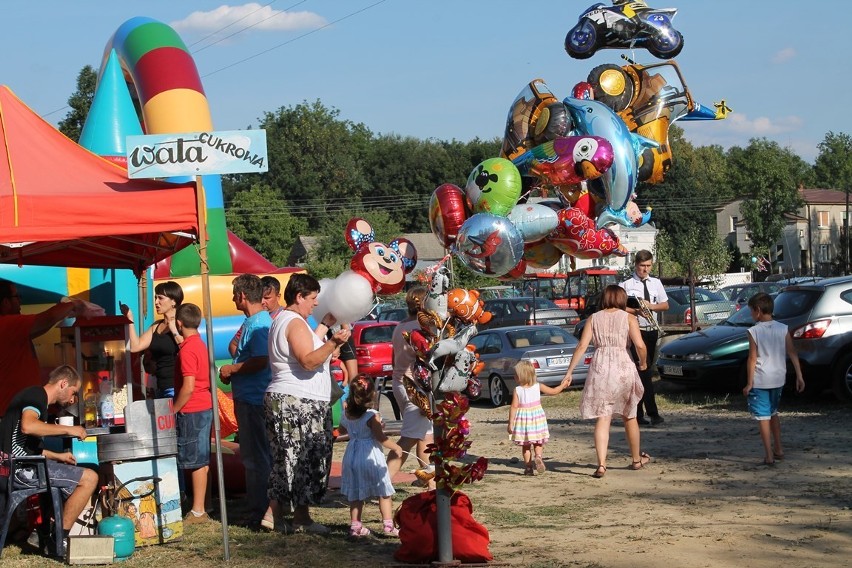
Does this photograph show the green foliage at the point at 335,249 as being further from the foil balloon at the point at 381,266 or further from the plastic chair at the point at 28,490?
the plastic chair at the point at 28,490

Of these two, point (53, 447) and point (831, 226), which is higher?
point (831, 226)

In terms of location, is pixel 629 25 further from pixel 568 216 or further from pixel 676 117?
pixel 568 216

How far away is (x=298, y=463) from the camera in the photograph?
7441 millimetres

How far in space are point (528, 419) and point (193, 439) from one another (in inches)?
134

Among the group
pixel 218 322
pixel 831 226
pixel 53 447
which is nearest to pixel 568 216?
pixel 53 447

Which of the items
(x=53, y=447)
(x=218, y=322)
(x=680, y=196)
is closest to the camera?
(x=53, y=447)

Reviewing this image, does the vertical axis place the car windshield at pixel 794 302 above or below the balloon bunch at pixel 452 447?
above

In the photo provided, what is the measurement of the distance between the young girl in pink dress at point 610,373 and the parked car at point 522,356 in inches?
278

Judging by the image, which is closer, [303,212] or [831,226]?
[303,212]

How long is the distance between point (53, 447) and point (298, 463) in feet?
7.47

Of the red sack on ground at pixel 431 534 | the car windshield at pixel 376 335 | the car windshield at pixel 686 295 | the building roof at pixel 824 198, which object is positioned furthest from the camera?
the building roof at pixel 824 198

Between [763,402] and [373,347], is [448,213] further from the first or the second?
[373,347]

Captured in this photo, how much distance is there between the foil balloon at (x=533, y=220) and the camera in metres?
8.57

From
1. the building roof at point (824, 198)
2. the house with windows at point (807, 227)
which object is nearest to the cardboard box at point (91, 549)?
the house with windows at point (807, 227)
